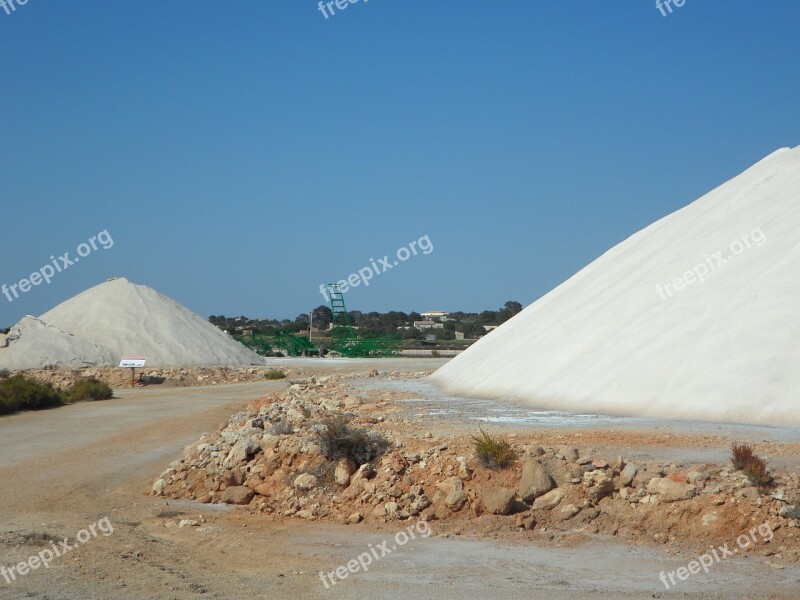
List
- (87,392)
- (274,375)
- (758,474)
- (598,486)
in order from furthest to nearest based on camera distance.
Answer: (274,375) → (87,392) → (598,486) → (758,474)

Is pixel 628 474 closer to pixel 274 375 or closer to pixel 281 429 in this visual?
pixel 281 429

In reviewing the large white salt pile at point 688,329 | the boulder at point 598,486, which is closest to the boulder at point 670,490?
the boulder at point 598,486

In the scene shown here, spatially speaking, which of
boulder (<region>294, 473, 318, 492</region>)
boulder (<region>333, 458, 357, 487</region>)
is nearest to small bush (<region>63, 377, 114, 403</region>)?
boulder (<region>294, 473, 318, 492</region>)

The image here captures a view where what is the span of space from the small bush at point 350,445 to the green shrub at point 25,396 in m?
16.9

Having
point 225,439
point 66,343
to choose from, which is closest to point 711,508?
point 225,439

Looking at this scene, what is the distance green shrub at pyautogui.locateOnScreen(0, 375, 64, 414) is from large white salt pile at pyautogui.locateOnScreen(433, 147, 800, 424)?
11766mm

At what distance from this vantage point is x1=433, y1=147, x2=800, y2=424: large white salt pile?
14531mm

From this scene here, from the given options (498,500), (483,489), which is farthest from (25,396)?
(498,500)

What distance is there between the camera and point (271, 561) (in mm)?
7820

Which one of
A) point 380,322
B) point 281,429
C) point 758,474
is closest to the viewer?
point 758,474

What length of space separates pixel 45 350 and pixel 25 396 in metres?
18.1

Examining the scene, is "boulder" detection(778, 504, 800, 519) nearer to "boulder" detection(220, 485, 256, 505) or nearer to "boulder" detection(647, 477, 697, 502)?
"boulder" detection(647, 477, 697, 502)

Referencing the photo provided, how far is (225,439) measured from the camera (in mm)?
12273

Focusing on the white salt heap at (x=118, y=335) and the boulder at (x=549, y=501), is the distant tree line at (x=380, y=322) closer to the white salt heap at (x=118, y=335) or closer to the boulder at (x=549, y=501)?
the white salt heap at (x=118, y=335)
